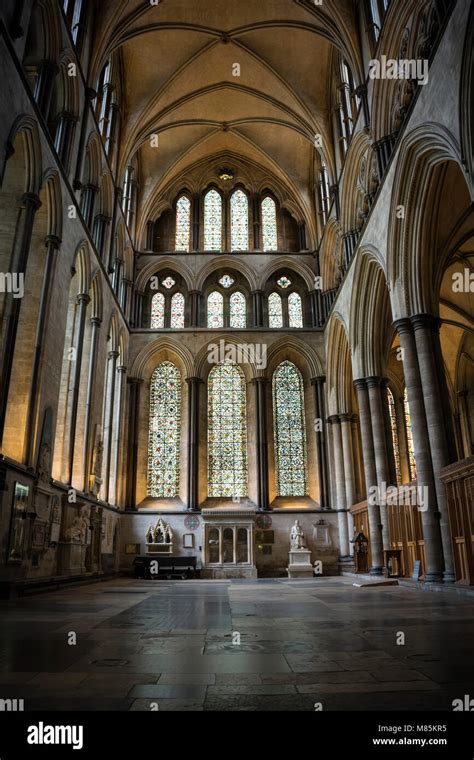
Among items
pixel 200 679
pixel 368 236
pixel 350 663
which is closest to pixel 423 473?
pixel 368 236

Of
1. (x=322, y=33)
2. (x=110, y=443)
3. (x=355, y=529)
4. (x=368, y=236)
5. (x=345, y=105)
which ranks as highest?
(x=322, y=33)

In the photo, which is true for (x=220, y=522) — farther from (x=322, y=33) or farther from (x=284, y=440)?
(x=322, y=33)

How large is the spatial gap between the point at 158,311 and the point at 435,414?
1630 cm

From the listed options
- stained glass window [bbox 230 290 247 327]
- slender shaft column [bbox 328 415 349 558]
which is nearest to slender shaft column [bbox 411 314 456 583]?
slender shaft column [bbox 328 415 349 558]

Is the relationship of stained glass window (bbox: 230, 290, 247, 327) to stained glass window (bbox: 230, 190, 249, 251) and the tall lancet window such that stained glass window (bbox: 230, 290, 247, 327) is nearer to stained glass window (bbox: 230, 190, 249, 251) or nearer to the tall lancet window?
stained glass window (bbox: 230, 190, 249, 251)

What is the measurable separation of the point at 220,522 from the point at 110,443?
527 cm

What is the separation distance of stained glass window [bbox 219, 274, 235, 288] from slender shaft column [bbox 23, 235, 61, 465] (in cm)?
1270

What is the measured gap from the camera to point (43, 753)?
2059 millimetres

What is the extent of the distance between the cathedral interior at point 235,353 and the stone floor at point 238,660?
38 millimetres

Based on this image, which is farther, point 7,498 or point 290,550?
point 290,550

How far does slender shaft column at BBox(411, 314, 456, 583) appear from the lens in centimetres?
1180

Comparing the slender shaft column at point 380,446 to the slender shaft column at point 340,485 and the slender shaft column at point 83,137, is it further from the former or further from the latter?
the slender shaft column at point 83,137

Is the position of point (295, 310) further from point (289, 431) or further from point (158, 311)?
point (158, 311)

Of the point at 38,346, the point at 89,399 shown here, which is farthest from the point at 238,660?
the point at 89,399
